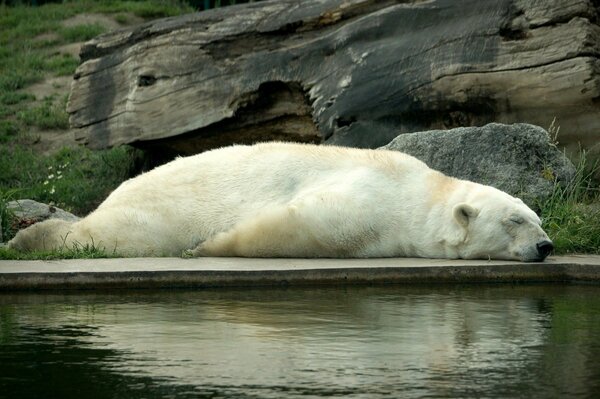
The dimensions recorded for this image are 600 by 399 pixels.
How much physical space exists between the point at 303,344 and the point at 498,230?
117 inches

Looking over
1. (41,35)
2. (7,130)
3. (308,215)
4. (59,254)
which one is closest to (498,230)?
(308,215)

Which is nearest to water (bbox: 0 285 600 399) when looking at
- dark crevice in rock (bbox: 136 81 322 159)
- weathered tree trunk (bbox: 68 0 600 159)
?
weathered tree trunk (bbox: 68 0 600 159)

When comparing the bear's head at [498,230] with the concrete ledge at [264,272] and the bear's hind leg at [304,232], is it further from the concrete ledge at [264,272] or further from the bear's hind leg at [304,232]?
the bear's hind leg at [304,232]

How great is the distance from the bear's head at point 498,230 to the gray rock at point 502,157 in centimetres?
126

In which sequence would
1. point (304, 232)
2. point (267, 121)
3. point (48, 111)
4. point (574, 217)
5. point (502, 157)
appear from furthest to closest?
1. point (48, 111)
2. point (267, 121)
3. point (502, 157)
4. point (574, 217)
5. point (304, 232)

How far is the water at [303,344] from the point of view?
155 inches

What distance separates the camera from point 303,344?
473cm

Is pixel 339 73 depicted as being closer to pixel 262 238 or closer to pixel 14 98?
pixel 262 238

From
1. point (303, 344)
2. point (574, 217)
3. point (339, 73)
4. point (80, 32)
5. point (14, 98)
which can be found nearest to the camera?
point (303, 344)

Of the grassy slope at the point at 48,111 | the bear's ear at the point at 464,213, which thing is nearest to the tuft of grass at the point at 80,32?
the grassy slope at the point at 48,111

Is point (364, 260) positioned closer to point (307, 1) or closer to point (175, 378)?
point (175, 378)

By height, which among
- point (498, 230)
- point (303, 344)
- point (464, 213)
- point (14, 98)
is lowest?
point (303, 344)

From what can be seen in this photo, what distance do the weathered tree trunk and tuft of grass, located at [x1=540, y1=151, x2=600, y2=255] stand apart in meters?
1.00

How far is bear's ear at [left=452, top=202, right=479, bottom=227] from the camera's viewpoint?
7.30 meters
